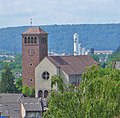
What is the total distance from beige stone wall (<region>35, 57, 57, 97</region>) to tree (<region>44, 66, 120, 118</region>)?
55.4 m

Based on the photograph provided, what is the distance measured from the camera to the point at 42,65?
92.2 metres

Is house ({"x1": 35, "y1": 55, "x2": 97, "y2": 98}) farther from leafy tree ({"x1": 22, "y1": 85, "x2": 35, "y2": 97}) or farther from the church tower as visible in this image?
the church tower

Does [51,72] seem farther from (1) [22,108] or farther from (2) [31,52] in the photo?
(1) [22,108]

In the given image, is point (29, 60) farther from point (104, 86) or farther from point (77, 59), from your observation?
point (104, 86)

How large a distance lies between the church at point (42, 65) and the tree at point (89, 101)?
55.2 meters

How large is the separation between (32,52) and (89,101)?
2424 inches

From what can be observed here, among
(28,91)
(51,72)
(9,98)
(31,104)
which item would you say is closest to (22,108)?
(31,104)

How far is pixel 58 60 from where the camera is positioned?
308 feet

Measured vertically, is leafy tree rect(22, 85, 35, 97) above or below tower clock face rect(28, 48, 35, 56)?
below

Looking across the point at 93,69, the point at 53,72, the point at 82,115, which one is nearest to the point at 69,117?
the point at 82,115

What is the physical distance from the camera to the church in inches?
3605

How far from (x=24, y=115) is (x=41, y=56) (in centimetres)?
2259

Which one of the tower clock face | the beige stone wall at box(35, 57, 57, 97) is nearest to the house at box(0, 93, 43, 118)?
the beige stone wall at box(35, 57, 57, 97)

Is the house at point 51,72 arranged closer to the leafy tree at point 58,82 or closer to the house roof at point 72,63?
the house roof at point 72,63
